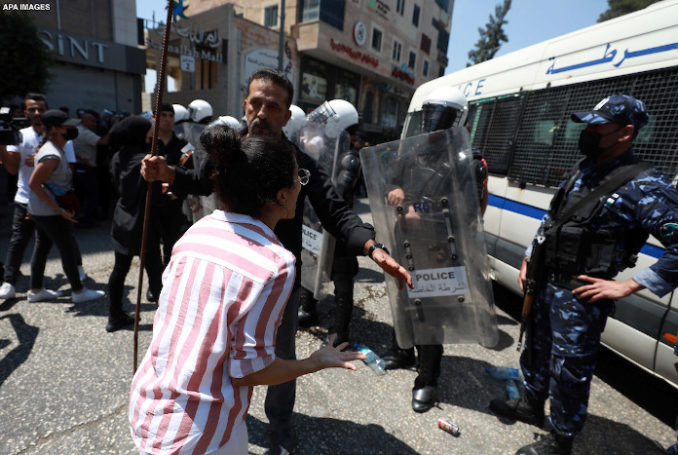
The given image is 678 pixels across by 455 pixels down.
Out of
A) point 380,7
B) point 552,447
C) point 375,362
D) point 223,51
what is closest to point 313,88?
point 223,51

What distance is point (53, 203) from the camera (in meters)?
3.12

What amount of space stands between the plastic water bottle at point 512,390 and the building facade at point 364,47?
1489 centimetres

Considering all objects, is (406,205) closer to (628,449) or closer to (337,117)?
(337,117)

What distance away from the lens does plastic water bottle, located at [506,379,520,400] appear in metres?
2.50

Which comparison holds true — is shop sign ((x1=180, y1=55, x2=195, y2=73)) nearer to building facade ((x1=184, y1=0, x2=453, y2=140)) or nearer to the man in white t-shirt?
building facade ((x1=184, y1=0, x2=453, y2=140))

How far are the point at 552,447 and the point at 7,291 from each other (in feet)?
15.3

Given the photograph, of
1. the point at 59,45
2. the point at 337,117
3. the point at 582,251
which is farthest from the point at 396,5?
the point at 582,251

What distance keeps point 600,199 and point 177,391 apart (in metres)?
2.01

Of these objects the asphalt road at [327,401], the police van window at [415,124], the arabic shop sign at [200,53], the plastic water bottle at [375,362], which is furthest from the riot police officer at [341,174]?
the arabic shop sign at [200,53]

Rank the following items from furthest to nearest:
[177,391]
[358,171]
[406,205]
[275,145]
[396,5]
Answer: [396,5] < [358,171] < [406,205] < [275,145] < [177,391]

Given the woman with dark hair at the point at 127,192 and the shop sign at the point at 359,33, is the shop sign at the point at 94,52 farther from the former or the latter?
the woman with dark hair at the point at 127,192

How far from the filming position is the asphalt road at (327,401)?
79.6 inches

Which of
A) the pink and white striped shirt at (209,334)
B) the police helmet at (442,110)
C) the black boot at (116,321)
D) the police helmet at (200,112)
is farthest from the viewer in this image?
the police helmet at (200,112)

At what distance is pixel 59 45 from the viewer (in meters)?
13.4
